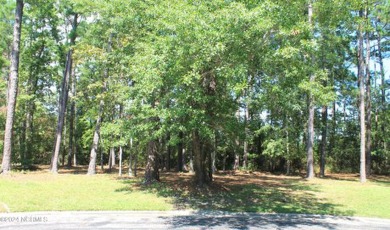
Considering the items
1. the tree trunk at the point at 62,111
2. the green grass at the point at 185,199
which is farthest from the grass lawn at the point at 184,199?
the tree trunk at the point at 62,111

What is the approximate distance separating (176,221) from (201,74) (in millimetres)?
4736

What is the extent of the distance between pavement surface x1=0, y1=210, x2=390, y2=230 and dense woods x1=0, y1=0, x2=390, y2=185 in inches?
124

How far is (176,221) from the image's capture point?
8.90m

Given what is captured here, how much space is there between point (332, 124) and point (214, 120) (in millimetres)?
23820

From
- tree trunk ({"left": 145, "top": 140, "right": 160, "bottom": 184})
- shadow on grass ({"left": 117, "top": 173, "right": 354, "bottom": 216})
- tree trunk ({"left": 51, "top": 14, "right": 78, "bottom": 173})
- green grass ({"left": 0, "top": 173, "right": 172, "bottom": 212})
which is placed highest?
tree trunk ({"left": 51, "top": 14, "right": 78, "bottom": 173})

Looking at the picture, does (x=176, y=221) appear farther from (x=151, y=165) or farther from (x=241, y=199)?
(x=151, y=165)

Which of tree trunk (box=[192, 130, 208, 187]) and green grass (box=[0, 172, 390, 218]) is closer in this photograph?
green grass (box=[0, 172, 390, 218])

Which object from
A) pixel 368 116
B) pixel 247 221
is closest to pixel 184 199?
pixel 247 221

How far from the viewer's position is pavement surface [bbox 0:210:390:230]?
815cm

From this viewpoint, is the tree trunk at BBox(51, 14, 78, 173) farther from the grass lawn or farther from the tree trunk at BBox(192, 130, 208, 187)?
the tree trunk at BBox(192, 130, 208, 187)

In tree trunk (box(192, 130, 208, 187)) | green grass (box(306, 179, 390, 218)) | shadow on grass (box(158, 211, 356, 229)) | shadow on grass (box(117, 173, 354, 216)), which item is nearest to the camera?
shadow on grass (box(158, 211, 356, 229))

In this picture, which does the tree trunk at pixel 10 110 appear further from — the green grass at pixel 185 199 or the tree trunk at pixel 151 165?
the tree trunk at pixel 151 165

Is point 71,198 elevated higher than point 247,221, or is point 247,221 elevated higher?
point 71,198

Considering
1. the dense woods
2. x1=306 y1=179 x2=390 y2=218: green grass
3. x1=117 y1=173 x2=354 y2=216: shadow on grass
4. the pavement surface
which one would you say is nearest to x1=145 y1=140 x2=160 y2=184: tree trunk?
the dense woods
